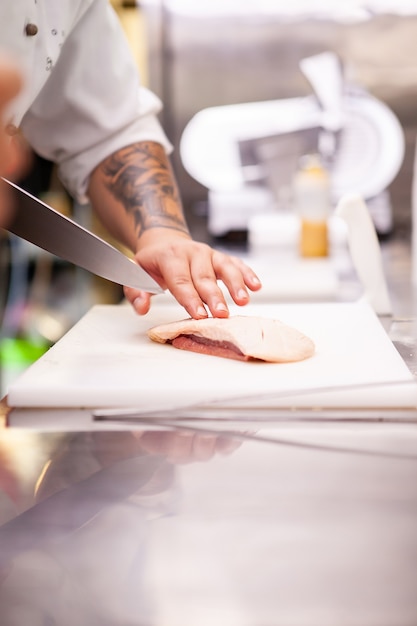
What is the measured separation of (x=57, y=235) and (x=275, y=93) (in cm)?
205

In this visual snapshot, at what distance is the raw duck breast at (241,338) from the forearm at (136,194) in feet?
1.34

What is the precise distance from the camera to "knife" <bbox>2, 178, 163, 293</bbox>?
1.06 m

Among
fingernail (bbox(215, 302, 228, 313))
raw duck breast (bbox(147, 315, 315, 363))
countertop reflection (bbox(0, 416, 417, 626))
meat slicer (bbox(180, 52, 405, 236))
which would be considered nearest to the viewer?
countertop reflection (bbox(0, 416, 417, 626))

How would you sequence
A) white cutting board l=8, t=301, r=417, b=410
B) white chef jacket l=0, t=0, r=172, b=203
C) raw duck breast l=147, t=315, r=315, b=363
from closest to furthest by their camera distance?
white cutting board l=8, t=301, r=417, b=410 < raw duck breast l=147, t=315, r=315, b=363 < white chef jacket l=0, t=0, r=172, b=203

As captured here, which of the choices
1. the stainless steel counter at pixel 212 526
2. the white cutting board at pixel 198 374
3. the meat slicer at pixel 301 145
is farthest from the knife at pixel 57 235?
the meat slicer at pixel 301 145

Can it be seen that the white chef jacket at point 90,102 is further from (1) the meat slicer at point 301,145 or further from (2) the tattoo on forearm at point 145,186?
(1) the meat slicer at point 301,145

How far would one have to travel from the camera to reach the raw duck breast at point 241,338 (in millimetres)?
1034

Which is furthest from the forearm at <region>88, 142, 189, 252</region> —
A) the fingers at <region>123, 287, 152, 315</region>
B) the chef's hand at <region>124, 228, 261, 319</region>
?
the fingers at <region>123, 287, 152, 315</region>

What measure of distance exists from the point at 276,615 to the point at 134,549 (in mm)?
122

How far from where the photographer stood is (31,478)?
0.73 m

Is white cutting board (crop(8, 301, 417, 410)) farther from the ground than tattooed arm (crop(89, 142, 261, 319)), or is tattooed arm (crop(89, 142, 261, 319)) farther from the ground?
white cutting board (crop(8, 301, 417, 410))

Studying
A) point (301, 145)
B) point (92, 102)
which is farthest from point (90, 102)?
point (301, 145)

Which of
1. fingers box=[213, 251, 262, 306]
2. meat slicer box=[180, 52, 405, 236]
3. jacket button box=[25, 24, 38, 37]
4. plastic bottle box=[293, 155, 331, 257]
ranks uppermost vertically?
jacket button box=[25, 24, 38, 37]

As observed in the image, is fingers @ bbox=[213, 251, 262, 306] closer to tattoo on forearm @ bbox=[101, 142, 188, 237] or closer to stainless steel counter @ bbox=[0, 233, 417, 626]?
tattoo on forearm @ bbox=[101, 142, 188, 237]
